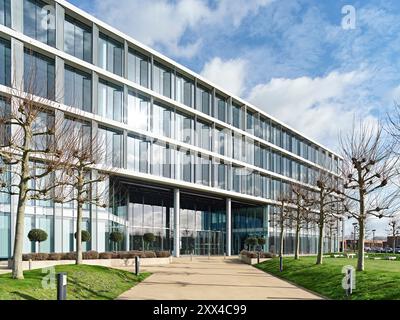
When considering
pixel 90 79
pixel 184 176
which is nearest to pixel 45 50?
pixel 90 79

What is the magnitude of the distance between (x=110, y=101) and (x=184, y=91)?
9855mm

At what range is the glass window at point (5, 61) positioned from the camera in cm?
2497

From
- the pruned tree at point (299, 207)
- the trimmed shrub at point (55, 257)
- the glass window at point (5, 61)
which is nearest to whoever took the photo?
the trimmed shrub at point (55, 257)

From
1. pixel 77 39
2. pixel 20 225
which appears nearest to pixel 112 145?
pixel 77 39

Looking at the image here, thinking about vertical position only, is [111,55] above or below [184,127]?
above

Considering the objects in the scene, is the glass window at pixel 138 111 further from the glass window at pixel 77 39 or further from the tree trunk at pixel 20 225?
the tree trunk at pixel 20 225

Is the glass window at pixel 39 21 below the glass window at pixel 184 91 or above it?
above

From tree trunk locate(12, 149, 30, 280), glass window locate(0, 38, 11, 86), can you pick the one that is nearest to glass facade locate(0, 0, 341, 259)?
glass window locate(0, 38, 11, 86)

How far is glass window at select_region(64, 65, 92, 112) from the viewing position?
28.9 m

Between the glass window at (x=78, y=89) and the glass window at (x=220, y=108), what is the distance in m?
16.8

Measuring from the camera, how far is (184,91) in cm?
4056

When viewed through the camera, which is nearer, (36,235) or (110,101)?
(36,235)

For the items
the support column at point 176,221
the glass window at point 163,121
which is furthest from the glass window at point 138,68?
the support column at point 176,221

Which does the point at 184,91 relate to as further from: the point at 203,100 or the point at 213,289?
the point at 213,289
